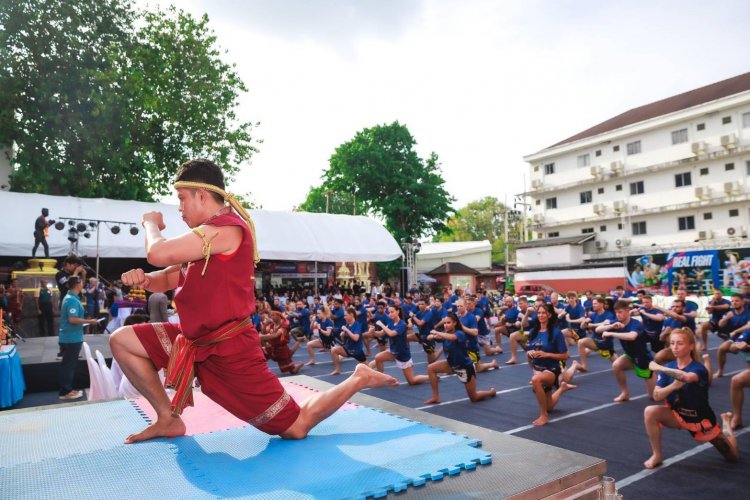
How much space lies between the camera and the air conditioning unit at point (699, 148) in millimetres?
30156

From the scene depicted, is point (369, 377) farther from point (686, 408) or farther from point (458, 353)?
point (458, 353)

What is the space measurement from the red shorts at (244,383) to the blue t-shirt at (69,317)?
5.71m

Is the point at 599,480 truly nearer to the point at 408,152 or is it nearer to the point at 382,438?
the point at 382,438

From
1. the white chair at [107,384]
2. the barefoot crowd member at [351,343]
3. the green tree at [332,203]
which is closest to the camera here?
the white chair at [107,384]

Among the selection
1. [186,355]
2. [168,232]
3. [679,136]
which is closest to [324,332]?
[186,355]

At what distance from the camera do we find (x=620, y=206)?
112 ft

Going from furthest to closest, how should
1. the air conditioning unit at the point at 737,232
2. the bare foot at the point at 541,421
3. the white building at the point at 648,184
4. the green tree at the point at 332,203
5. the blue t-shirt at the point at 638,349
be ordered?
the green tree at the point at 332,203
the white building at the point at 648,184
the air conditioning unit at the point at 737,232
the blue t-shirt at the point at 638,349
the bare foot at the point at 541,421

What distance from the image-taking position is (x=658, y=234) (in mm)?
32250

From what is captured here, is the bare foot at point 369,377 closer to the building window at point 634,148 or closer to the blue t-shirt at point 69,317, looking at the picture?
the blue t-shirt at point 69,317

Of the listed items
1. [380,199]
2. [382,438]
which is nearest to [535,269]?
[380,199]

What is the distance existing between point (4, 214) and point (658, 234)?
3454cm

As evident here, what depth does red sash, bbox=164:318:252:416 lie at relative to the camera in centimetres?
275

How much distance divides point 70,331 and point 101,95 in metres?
16.0

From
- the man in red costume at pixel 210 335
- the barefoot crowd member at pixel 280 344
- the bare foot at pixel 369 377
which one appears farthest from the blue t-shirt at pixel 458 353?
the man in red costume at pixel 210 335
